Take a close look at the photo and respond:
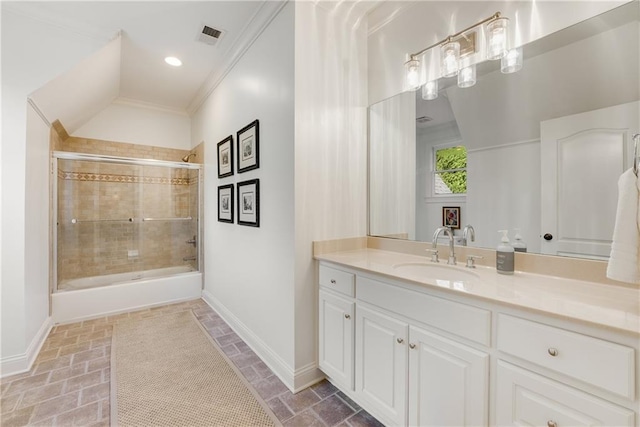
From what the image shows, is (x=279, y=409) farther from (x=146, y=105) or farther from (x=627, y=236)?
(x=146, y=105)

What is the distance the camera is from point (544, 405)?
36.9 inches

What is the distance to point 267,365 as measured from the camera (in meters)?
2.17

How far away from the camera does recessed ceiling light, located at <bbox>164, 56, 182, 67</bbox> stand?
2.80 meters

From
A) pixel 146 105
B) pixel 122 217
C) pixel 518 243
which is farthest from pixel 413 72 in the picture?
pixel 122 217

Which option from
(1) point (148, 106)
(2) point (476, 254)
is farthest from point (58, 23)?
(2) point (476, 254)

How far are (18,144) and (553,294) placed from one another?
133 inches

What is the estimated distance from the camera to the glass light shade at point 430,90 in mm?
1850

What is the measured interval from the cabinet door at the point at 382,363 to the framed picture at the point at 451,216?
781 millimetres

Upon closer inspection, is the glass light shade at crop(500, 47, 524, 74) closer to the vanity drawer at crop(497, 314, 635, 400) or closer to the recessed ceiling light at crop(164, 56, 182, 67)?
the vanity drawer at crop(497, 314, 635, 400)

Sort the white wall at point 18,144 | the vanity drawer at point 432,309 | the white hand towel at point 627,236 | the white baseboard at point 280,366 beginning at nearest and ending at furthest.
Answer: the white hand towel at point 627,236
the vanity drawer at point 432,309
the white baseboard at point 280,366
the white wall at point 18,144

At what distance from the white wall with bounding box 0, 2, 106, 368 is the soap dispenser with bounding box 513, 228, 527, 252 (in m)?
3.34

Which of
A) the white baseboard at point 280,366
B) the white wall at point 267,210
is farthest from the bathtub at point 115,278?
the white baseboard at point 280,366

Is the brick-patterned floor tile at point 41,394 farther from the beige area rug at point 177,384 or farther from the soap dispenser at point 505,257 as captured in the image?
the soap dispenser at point 505,257

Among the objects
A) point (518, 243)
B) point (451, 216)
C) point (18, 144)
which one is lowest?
point (518, 243)
